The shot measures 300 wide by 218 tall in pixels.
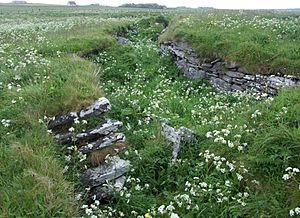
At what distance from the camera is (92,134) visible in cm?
761

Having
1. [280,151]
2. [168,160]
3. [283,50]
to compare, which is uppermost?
[283,50]

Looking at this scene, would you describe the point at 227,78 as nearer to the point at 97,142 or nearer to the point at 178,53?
the point at 178,53

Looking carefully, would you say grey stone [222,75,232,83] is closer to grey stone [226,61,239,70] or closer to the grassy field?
grey stone [226,61,239,70]

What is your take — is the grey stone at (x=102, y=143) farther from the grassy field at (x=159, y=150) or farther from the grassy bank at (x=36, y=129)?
the grassy bank at (x=36, y=129)

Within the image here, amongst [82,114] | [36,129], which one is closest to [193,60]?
[82,114]

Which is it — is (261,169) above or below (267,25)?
below

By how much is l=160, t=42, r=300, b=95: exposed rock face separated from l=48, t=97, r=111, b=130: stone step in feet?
16.4

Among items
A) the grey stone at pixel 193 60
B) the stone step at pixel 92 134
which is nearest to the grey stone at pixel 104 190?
the stone step at pixel 92 134

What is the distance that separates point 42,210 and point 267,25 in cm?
1381

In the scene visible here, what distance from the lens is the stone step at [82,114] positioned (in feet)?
25.3

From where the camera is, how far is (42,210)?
16.8 feet

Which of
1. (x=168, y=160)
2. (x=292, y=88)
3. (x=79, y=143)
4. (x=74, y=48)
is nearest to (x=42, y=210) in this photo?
(x=79, y=143)

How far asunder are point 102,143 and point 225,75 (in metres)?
6.70

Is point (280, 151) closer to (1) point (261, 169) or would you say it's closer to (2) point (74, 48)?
(1) point (261, 169)
